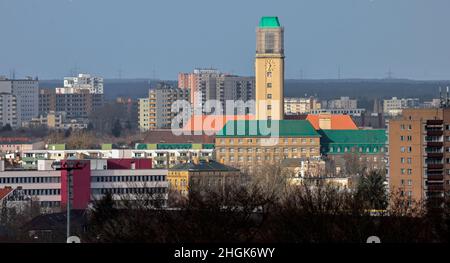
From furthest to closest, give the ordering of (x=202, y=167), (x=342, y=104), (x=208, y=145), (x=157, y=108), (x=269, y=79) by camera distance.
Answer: (x=342, y=104) → (x=157, y=108) → (x=269, y=79) → (x=208, y=145) → (x=202, y=167)

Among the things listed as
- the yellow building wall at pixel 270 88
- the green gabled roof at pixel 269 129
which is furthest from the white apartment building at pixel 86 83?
the green gabled roof at pixel 269 129

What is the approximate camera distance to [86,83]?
15562 cm

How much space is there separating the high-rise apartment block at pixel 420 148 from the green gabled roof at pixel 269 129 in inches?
1339

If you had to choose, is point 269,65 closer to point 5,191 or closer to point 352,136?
point 352,136

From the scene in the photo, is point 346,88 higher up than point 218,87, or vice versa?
point 346,88

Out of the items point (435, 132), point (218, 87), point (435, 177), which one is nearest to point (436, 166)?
point (435, 177)

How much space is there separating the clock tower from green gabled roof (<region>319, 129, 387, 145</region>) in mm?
3432

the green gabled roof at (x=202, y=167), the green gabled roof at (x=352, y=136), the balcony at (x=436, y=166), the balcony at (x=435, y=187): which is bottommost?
the balcony at (x=435, y=187)

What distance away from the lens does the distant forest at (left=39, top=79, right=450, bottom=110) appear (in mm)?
151125

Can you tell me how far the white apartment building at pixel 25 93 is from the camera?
432 ft

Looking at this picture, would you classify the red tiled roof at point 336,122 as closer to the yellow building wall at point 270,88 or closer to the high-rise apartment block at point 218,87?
the yellow building wall at point 270,88

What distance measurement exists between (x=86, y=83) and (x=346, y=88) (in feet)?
96.6

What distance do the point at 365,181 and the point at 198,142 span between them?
5071cm
